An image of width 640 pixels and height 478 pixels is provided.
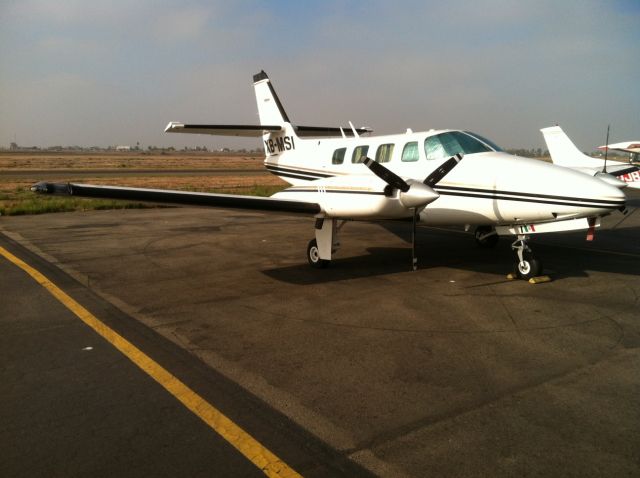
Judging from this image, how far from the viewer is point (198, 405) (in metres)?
4.09

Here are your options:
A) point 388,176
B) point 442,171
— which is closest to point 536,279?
point 442,171

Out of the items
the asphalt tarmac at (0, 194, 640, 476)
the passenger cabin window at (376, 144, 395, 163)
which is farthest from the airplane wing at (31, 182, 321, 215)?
the passenger cabin window at (376, 144, 395, 163)

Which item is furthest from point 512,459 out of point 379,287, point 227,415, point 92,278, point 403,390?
point 92,278

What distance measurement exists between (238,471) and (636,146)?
37539 mm

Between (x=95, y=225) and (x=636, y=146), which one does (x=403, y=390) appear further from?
(x=636, y=146)

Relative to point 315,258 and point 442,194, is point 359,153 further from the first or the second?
point 315,258

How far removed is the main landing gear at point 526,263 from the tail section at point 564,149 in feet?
55.8

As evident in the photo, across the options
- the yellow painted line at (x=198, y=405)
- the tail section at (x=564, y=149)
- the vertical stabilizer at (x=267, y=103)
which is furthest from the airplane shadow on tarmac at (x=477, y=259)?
the tail section at (x=564, y=149)

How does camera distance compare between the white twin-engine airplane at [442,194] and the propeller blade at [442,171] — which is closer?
the white twin-engine airplane at [442,194]

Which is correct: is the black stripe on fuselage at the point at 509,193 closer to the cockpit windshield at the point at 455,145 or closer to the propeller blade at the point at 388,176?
the cockpit windshield at the point at 455,145

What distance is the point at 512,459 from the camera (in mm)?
3354

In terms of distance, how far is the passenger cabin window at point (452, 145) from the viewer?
28.9 ft

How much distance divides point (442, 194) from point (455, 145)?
95 centimetres

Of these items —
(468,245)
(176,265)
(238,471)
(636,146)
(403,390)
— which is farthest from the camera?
(636,146)
